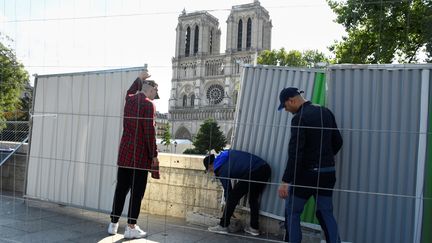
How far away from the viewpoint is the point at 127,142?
4.57 meters

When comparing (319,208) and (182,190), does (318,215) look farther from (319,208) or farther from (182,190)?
(182,190)

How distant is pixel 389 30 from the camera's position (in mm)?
9188

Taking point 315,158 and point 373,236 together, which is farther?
point 373,236

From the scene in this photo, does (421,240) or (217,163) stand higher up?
(217,163)

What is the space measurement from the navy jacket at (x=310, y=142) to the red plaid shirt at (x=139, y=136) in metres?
1.62

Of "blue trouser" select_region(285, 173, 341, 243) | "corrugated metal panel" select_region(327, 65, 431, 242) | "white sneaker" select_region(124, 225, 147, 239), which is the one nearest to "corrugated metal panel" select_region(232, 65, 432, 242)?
"corrugated metal panel" select_region(327, 65, 431, 242)

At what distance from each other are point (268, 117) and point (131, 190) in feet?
5.98

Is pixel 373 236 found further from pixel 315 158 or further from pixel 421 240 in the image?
pixel 315 158

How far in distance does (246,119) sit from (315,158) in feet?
5.77

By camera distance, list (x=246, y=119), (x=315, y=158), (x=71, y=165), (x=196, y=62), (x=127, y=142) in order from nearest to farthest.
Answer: (x=315, y=158) < (x=127, y=142) < (x=246, y=119) < (x=71, y=165) < (x=196, y=62)

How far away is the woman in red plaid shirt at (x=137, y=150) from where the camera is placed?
448 cm

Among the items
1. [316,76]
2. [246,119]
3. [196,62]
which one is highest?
[196,62]

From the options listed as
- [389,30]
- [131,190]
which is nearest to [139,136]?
[131,190]

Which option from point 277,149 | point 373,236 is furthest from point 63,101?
point 373,236
